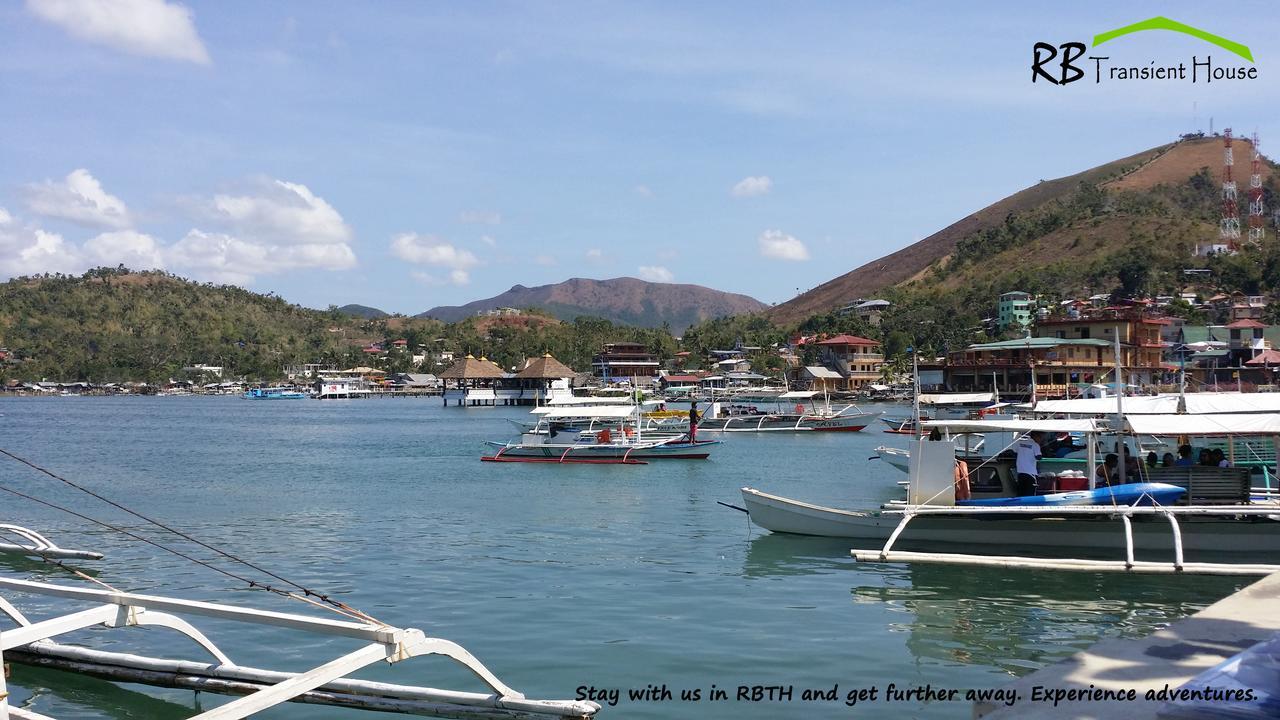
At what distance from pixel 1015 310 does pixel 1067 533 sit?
123 metres

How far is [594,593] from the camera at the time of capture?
57.1ft

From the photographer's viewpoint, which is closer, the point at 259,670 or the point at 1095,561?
the point at 259,670

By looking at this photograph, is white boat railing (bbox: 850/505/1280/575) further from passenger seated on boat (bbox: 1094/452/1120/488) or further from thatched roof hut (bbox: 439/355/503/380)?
thatched roof hut (bbox: 439/355/503/380)

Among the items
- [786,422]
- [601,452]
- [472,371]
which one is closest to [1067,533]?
[601,452]

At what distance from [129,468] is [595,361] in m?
122

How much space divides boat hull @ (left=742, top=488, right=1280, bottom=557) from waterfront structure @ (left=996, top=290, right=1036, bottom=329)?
11655 cm

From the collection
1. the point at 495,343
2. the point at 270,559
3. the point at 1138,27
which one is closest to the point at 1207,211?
the point at 495,343

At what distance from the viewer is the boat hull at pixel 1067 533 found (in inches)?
699

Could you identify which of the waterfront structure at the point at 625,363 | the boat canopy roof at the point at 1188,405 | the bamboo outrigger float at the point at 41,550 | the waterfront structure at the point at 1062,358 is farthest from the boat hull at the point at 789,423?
the waterfront structure at the point at 625,363

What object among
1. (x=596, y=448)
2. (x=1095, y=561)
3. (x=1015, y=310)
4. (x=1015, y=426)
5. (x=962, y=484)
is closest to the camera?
(x=1095, y=561)

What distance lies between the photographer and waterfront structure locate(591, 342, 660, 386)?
156m

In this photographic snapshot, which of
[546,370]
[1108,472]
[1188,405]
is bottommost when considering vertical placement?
[1108,472]

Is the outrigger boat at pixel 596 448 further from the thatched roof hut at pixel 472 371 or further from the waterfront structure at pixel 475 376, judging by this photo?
the thatched roof hut at pixel 472 371

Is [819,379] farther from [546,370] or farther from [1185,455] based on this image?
[1185,455]
